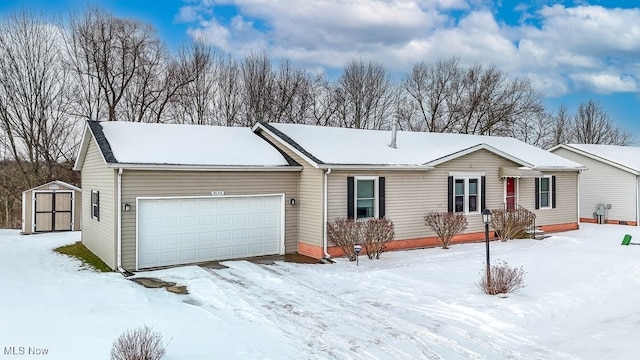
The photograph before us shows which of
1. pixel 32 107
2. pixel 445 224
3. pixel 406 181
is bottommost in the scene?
pixel 445 224

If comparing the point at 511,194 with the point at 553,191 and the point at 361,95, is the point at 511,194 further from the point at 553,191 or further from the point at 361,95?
the point at 361,95

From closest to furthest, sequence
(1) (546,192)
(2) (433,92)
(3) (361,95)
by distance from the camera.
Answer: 1. (1) (546,192)
2. (3) (361,95)
3. (2) (433,92)

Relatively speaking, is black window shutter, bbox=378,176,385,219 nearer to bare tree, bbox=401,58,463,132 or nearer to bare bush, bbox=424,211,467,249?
Result: bare bush, bbox=424,211,467,249

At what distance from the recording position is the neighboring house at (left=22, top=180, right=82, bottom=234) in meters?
18.4

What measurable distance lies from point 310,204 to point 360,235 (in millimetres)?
1683

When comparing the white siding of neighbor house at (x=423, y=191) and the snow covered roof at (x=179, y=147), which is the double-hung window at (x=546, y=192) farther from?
the snow covered roof at (x=179, y=147)

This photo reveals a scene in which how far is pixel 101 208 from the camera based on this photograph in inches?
487

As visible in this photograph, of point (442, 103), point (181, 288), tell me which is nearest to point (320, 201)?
point (181, 288)

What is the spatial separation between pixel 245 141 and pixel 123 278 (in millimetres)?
5726

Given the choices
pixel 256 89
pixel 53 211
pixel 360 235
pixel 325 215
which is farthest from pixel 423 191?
pixel 256 89

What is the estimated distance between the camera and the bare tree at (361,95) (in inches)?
1262

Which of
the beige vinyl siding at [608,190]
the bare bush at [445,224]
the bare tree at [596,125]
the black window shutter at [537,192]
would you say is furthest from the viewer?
the bare tree at [596,125]

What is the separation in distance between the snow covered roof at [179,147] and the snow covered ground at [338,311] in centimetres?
272

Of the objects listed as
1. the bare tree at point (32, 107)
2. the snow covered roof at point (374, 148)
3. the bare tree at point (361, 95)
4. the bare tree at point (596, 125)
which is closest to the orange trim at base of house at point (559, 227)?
the snow covered roof at point (374, 148)
